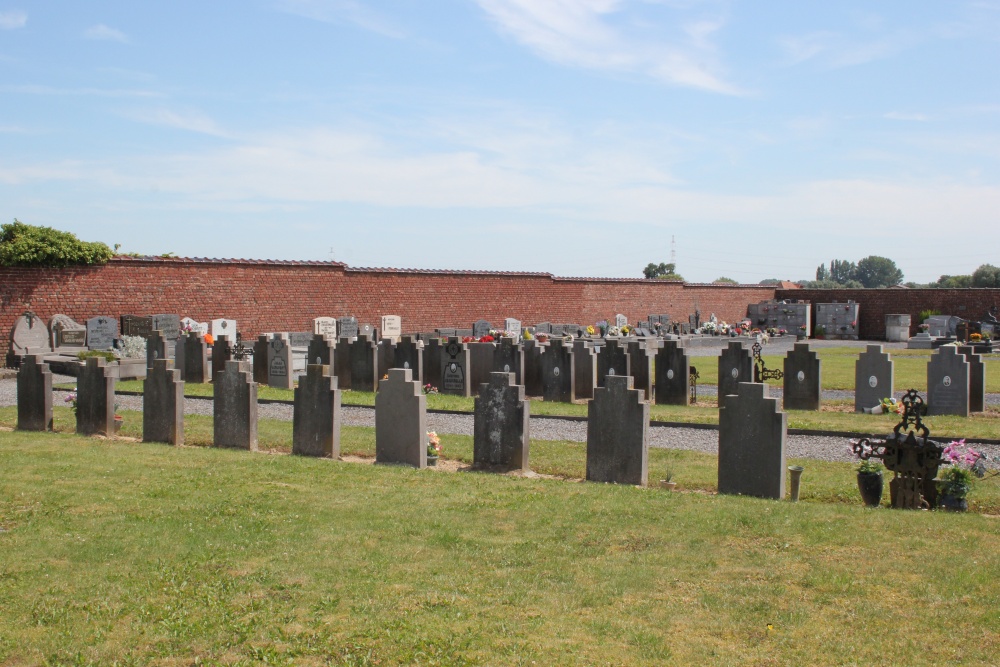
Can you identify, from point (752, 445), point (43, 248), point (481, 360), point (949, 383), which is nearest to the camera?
point (752, 445)

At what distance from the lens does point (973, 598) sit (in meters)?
5.99

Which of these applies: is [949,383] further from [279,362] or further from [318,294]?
[318,294]

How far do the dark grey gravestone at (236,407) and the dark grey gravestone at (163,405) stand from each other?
1.82 feet

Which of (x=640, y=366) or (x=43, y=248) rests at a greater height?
(x=43, y=248)

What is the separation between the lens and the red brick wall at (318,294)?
27703 mm

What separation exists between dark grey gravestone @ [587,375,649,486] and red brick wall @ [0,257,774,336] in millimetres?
20906

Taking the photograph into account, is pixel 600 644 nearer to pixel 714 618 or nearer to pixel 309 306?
pixel 714 618

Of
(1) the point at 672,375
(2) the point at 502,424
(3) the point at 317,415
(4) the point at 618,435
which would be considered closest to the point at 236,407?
(3) the point at 317,415

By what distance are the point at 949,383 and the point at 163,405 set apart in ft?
43.4

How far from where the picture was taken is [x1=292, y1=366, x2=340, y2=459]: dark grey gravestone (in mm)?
11922

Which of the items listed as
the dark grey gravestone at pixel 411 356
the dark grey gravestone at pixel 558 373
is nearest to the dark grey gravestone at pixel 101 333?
the dark grey gravestone at pixel 411 356

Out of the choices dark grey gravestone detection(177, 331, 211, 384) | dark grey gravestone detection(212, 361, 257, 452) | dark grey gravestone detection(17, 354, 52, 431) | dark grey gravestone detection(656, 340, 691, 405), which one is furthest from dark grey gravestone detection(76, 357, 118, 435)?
dark grey gravestone detection(656, 340, 691, 405)

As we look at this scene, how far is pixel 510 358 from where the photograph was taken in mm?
21109

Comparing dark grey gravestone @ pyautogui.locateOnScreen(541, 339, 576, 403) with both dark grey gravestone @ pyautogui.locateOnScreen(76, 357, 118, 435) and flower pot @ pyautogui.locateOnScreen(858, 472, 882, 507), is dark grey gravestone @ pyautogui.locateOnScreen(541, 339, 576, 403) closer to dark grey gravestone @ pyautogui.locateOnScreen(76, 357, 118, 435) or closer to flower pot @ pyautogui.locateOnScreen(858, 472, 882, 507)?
dark grey gravestone @ pyautogui.locateOnScreen(76, 357, 118, 435)
